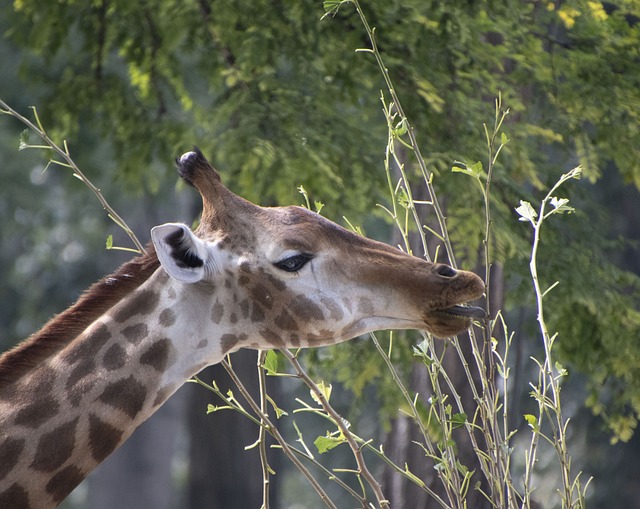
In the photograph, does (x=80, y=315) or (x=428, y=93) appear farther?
(x=428, y=93)

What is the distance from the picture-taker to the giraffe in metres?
3.55

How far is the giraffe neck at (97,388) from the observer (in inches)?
139

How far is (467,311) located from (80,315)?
1279 mm

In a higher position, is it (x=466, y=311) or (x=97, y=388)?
(x=466, y=311)

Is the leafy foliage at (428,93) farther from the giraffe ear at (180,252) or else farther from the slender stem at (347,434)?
the giraffe ear at (180,252)

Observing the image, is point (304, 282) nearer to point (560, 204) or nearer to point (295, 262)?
point (295, 262)

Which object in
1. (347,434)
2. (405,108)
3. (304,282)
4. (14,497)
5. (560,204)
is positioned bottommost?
(405,108)

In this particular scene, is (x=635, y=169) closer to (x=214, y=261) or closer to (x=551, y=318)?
(x=551, y=318)

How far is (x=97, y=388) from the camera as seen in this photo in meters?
3.61

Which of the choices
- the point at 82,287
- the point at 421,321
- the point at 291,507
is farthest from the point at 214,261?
the point at 291,507

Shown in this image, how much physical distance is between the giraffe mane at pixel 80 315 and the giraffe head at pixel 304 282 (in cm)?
24

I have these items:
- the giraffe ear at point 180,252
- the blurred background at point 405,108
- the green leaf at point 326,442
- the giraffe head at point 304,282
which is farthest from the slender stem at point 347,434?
the blurred background at point 405,108

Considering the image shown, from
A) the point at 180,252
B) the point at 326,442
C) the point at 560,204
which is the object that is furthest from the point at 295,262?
the point at 560,204

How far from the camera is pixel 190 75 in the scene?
1496cm
